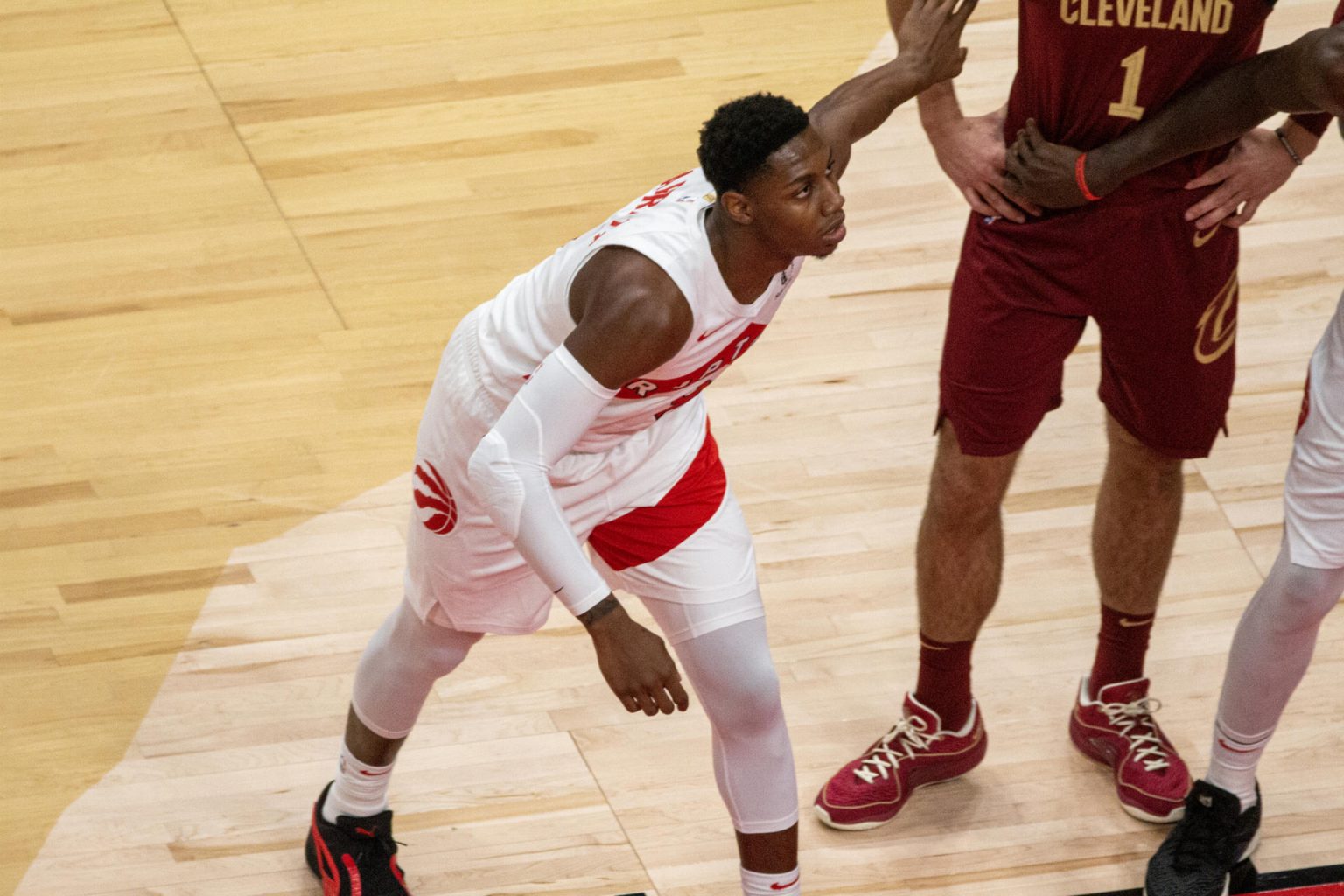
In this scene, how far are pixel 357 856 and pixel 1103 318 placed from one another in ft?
4.72

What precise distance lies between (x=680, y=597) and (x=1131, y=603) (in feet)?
2.99

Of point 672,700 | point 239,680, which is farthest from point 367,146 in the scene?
point 672,700

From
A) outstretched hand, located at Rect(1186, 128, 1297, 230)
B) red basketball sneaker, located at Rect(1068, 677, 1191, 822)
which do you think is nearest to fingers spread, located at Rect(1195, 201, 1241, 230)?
outstretched hand, located at Rect(1186, 128, 1297, 230)

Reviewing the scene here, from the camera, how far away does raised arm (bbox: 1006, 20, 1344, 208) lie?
94.5 inches

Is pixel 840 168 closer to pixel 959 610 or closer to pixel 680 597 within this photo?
pixel 680 597

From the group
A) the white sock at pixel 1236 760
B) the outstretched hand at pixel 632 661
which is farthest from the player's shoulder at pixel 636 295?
the white sock at pixel 1236 760

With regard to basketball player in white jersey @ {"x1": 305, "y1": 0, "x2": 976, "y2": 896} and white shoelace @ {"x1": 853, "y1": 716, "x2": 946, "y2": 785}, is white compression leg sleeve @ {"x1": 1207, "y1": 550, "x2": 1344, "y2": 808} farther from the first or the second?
basketball player in white jersey @ {"x1": 305, "y1": 0, "x2": 976, "y2": 896}

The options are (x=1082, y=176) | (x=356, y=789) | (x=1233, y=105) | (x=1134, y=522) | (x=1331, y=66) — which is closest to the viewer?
(x=1331, y=66)

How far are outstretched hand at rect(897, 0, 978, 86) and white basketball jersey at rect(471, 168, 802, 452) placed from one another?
368mm

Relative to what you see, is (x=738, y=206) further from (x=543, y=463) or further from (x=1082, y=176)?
(x=1082, y=176)

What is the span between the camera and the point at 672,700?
2338mm

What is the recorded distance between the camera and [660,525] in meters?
2.57

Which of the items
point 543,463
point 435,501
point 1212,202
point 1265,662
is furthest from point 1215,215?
point 435,501

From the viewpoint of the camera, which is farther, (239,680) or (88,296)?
(88,296)
